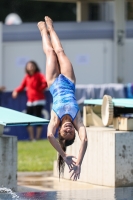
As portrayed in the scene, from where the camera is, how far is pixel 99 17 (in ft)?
110

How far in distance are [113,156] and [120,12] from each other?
11617 millimetres

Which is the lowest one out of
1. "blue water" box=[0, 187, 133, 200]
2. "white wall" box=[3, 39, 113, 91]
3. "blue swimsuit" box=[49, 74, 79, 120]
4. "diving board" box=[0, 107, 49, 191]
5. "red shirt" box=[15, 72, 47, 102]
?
"blue water" box=[0, 187, 133, 200]

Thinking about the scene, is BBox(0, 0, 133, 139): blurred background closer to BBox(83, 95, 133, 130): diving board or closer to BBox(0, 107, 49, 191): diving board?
BBox(83, 95, 133, 130): diving board

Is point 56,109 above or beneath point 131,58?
beneath

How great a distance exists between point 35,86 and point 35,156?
301 centimetres

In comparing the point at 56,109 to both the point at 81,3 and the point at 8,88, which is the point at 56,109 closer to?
the point at 8,88

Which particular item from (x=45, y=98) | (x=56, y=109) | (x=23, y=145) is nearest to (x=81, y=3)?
(x=45, y=98)

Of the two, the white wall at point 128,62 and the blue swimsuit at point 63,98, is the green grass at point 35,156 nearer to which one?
the blue swimsuit at point 63,98

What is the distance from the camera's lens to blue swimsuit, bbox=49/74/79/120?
1036 centimetres

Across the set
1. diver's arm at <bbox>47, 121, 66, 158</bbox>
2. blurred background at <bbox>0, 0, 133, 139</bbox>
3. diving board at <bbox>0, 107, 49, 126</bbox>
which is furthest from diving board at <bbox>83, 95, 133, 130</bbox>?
blurred background at <bbox>0, 0, 133, 139</bbox>

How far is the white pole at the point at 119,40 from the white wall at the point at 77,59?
188mm

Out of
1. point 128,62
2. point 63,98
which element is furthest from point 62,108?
point 128,62

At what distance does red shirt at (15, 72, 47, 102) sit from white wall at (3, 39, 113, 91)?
2.83m

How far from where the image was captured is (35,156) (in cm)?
1627
